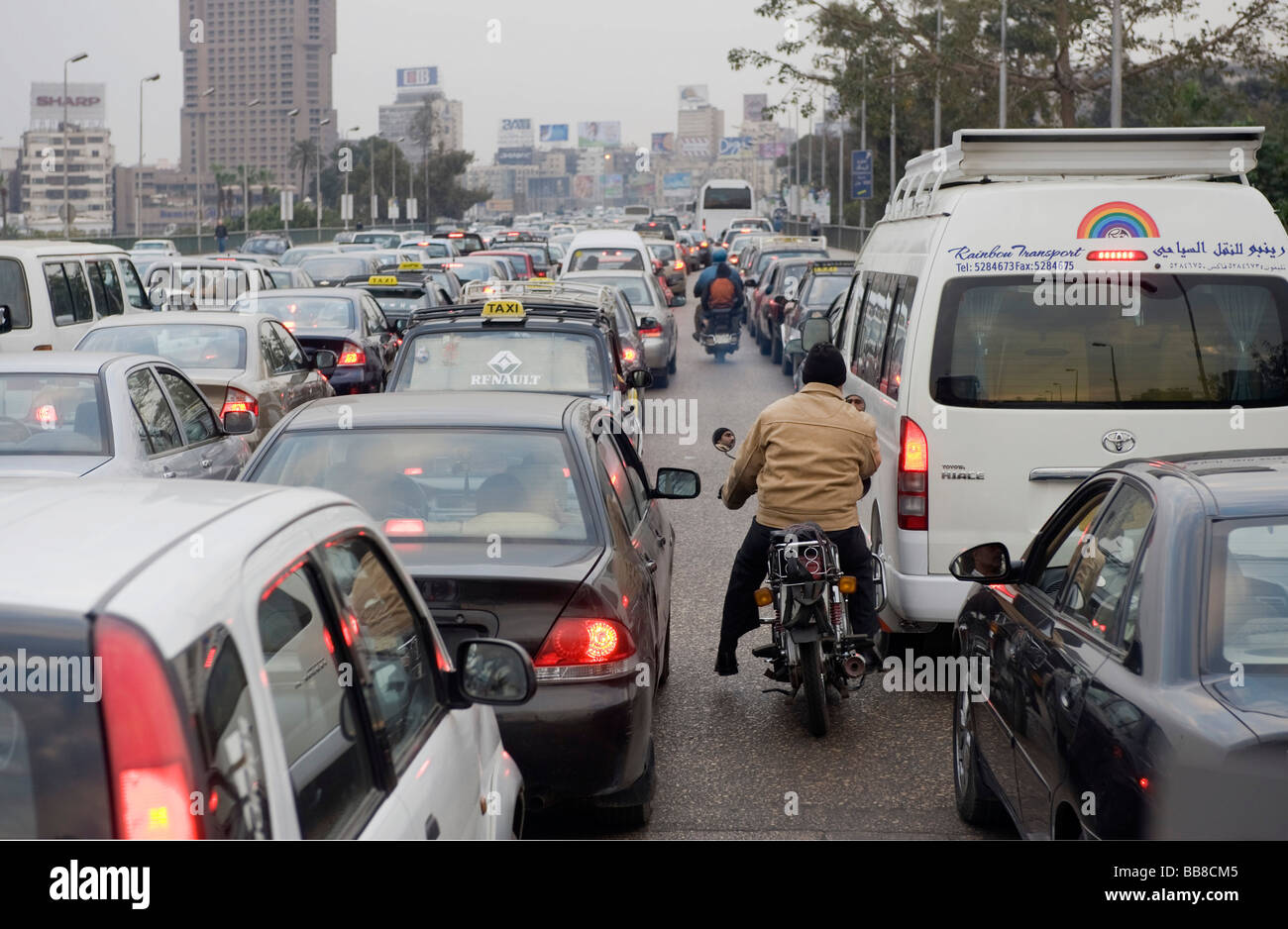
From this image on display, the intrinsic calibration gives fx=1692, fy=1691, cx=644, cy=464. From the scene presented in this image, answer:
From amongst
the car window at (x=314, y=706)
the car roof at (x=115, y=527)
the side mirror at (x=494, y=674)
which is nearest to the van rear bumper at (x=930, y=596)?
the side mirror at (x=494, y=674)

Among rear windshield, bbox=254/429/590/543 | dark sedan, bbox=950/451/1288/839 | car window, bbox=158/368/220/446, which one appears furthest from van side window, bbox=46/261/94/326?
dark sedan, bbox=950/451/1288/839

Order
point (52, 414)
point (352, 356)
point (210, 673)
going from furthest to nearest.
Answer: point (352, 356) < point (52, 414) < point (210, 673)

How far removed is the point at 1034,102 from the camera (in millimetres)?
45438

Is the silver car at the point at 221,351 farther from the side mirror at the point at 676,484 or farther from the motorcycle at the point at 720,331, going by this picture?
the motorcycle at the point at 720,331

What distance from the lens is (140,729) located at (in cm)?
211

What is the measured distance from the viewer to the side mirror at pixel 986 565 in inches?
210

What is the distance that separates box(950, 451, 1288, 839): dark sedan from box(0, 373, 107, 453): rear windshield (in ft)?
16.9

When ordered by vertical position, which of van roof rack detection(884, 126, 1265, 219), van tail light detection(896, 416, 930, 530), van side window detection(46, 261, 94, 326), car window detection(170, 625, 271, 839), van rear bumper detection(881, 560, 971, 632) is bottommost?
van rear bumper detection(881, 560, 971, 632)

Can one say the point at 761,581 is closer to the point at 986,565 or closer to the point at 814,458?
the point at 814,458

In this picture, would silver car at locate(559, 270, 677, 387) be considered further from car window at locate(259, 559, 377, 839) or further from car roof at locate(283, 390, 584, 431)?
car window at locate(259, 559, 377, 839)

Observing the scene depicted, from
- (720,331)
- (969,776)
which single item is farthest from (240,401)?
(720,331)

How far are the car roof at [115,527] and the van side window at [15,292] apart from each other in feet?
46.9

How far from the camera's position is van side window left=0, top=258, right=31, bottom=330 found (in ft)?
53.8

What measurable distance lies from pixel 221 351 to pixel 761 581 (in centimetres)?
698
